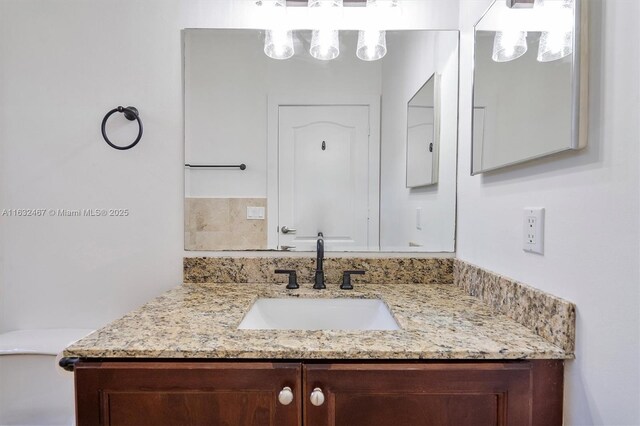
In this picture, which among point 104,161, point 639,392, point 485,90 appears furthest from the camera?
point 104,161

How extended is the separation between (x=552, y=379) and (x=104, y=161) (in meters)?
1.55

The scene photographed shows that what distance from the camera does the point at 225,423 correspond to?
738 mm

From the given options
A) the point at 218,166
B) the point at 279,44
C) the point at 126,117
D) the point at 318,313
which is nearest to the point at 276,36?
the point at 279,44

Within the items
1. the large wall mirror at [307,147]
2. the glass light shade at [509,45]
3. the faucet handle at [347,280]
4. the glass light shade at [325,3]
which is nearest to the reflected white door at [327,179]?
the large wall mirror at [307,147]

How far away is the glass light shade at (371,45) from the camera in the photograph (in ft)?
4.31

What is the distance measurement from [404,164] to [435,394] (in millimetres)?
855

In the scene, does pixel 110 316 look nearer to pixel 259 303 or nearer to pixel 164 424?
pixel 259 303

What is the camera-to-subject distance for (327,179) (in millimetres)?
1336

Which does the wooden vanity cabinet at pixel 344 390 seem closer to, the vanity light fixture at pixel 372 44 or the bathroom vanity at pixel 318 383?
the bathroom vanity at pixel 318 383

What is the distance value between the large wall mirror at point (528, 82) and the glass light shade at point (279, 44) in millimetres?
667

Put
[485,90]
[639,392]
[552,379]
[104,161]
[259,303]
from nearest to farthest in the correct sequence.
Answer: [639,392], [552,379], [485,90], [259,303], [104,161]

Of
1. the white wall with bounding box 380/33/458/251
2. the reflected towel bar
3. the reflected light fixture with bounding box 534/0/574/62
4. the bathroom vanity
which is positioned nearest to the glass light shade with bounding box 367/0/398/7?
the white wall with bounding box 380/33/458/251

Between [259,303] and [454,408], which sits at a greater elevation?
[259,303]

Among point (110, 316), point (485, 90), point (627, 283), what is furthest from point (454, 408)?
point (110, 316)
